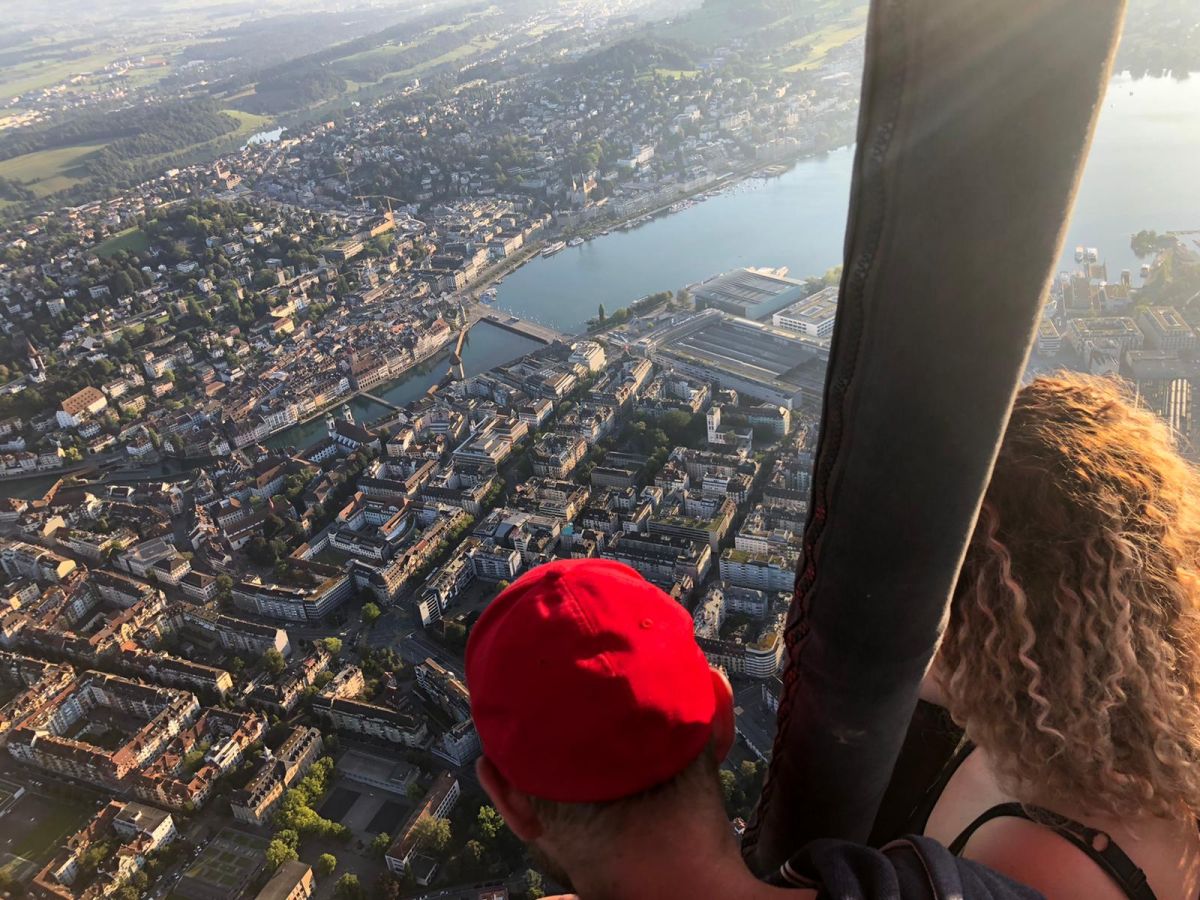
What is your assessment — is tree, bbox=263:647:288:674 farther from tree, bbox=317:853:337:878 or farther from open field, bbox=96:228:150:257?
open field, bbox=96:228:150:257

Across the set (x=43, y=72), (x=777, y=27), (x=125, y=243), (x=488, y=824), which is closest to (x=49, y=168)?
(x=125, y=243)

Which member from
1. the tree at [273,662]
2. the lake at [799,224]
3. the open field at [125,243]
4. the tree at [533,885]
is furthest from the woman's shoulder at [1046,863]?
the open field at [125,243]

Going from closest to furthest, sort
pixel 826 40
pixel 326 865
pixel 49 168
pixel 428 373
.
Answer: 1. pixel 326 865
2. pixel 428 373
3. pixel 49 168
4. pixel 826 40

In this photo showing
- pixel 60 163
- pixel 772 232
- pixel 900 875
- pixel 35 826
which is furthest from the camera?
pixel 60 163

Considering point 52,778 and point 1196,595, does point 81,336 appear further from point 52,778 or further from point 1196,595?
point 1196,595

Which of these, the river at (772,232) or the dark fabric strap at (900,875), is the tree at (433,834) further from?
the river at (772,232)

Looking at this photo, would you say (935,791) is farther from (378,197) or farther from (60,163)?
(60,163)

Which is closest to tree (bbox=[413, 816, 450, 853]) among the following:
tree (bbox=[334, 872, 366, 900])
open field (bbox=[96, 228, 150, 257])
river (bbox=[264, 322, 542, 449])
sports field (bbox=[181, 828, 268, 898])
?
tree (bbox=[334, 872, 366, 900])
